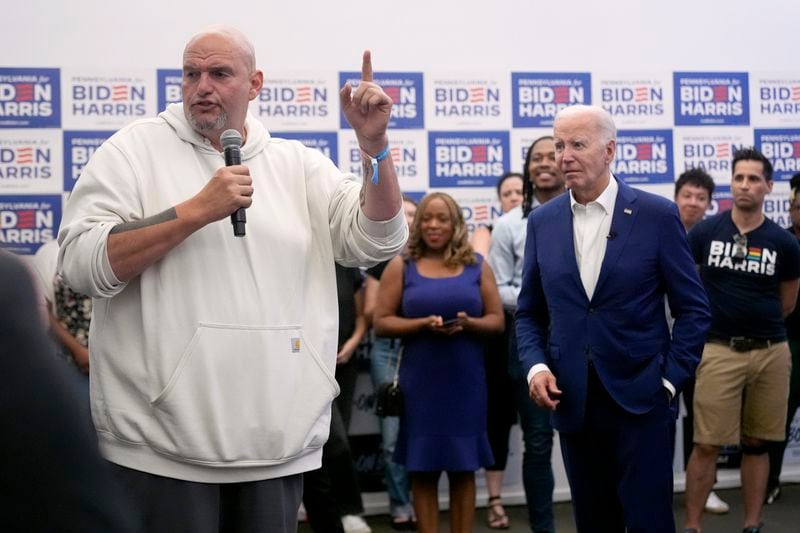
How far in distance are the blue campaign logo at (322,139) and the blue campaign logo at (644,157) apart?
1.79 meters

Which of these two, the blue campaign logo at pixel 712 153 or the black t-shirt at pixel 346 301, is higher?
the blue campaign logo at pixel 712 153

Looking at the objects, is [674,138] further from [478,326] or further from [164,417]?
[164,417]

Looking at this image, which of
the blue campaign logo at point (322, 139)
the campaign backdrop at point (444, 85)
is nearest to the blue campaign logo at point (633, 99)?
the campaign backdrop at point (444, 85)

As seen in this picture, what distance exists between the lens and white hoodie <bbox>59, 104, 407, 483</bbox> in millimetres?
2336

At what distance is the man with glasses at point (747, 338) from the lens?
211 inches

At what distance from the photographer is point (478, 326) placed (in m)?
5.07

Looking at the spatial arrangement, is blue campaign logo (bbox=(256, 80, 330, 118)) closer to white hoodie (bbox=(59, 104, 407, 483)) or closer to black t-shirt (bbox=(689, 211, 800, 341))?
black t-shirt (bbox=(689, 211, 800, 341))

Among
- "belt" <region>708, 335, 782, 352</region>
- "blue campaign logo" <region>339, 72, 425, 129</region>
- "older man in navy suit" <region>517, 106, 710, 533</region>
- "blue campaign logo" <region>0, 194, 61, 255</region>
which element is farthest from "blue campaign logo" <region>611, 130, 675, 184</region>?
"blue campaign logo" <region>0, 194, 61, 255</region>

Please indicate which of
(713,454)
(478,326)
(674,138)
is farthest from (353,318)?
(674,138)

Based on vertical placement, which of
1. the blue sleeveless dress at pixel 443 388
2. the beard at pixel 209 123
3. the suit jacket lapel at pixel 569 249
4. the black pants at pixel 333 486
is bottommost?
the black pants at pixel 333 486

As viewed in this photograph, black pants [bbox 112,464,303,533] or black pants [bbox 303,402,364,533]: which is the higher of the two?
black pants [bbox 112,464,303,533]

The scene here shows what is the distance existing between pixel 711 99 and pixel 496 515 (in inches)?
120

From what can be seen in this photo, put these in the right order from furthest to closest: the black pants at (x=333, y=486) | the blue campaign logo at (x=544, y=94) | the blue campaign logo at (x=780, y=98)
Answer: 1. the blue campaign logo at (x=780, y=98)
2. the blue campaign logo at (x=544, y=94)
3. the black pants at (x=333, y=486)

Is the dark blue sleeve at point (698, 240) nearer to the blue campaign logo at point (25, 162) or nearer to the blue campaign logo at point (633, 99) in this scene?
the blue campaign logo at point (633, 99)
